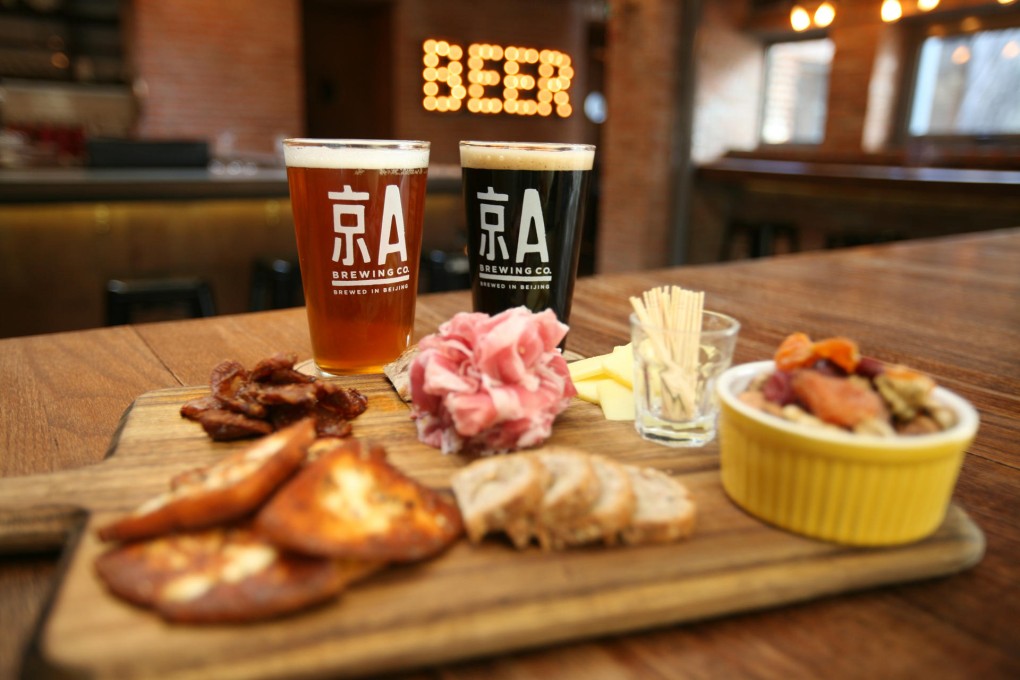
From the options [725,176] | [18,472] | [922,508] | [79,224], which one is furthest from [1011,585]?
[725,176]

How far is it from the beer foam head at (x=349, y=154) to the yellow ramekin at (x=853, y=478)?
54cm

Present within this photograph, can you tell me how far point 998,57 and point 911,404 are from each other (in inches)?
300

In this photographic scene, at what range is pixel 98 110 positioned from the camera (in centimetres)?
860

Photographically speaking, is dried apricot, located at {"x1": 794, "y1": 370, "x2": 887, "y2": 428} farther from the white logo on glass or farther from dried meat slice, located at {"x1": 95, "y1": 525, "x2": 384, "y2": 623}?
the white logo on glass

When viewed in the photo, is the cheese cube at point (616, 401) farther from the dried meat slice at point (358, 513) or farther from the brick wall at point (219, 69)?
the brick wall at point (219, 69)

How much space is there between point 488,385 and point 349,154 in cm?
35

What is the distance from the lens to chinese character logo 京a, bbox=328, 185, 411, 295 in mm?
909

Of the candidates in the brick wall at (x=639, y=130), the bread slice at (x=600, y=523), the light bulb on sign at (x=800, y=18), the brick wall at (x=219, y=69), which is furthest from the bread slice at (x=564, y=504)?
the brick wall at (x=219, y=69)

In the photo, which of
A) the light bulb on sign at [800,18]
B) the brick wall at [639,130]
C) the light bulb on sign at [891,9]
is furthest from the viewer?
the brick wall at [639,130]

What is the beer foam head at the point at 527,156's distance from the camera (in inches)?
37.2

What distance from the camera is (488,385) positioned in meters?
0.74

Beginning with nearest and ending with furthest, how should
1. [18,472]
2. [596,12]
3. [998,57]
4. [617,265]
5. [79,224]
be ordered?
[18,472] < [79,224] < [998,57] < [617,265] < [596,12]

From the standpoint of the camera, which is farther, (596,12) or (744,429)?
(596,12)

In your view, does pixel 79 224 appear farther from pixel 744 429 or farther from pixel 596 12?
pixel 596 12
